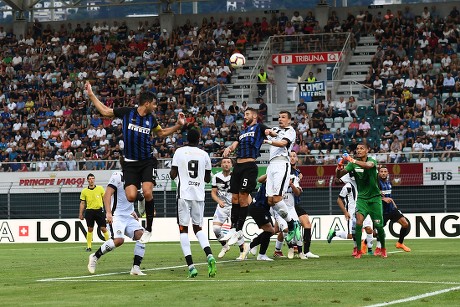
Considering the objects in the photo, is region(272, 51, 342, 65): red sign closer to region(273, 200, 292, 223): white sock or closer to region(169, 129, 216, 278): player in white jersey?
region(273, 200, 292, 223): white sock

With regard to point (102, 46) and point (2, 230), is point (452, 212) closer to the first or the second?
point (2, 230)

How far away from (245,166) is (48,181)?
21.9m

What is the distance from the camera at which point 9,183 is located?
39.5m

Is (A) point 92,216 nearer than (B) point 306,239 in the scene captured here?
No

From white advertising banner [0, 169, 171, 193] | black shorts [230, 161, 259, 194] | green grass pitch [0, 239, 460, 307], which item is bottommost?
white advertising banner [0, 169, 171, 193]

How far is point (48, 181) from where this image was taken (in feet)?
130

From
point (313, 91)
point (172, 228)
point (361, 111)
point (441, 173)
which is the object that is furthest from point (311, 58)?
point (172, 228)

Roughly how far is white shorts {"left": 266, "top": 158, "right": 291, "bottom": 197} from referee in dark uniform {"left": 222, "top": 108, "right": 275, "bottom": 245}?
37cm

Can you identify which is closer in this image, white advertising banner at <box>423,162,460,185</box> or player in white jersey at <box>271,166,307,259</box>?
player in white jersey at <box>271,166,307,259</box>

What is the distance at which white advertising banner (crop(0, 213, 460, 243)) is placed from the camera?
33688 millimetres

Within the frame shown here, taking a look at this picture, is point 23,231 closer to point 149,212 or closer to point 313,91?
point 313,91

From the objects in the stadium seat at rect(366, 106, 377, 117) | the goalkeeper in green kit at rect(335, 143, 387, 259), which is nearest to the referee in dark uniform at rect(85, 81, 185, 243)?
the goalkeeper in green kit at rect(335, 143, 387, 259)

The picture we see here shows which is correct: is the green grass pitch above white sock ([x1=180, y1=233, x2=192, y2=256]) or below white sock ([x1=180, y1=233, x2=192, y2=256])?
below

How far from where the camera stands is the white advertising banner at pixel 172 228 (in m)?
33.7
